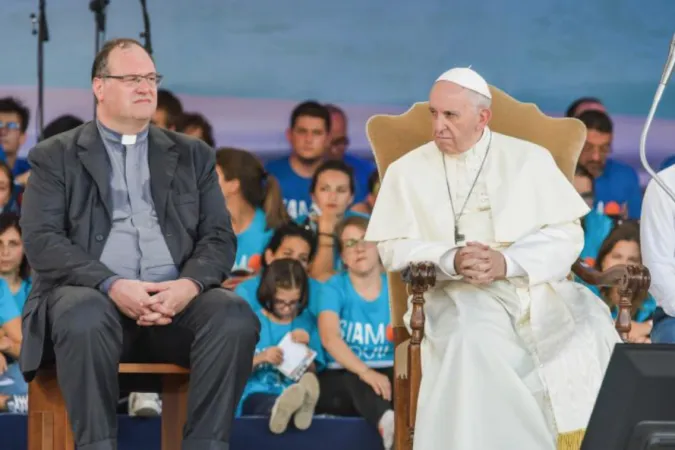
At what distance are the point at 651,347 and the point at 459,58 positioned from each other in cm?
376

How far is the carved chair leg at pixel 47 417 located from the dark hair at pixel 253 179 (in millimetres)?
1845

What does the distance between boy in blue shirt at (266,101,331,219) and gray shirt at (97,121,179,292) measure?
1.43 m

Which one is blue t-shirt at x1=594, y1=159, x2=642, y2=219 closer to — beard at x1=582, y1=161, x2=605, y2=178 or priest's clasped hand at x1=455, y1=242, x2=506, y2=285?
beard at x1=582, y1=161, x2=605, y2=178

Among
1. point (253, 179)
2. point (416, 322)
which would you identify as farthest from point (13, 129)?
point (416, 322)

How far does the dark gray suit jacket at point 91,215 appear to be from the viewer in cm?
400

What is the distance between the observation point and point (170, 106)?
5.63 meters

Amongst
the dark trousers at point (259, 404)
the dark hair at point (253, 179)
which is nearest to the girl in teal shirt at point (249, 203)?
the dark hair at point (253, 179)

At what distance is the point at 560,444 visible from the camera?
408 centimetres

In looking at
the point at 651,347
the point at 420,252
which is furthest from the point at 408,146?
the point at 651,347

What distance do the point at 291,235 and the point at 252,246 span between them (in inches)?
7.0

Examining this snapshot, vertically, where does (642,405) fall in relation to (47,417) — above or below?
above

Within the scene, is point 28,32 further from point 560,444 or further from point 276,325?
point 560,444

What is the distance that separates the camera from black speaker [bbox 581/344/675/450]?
212 cm

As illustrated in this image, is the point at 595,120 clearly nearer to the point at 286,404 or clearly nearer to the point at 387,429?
the point at 387,429
